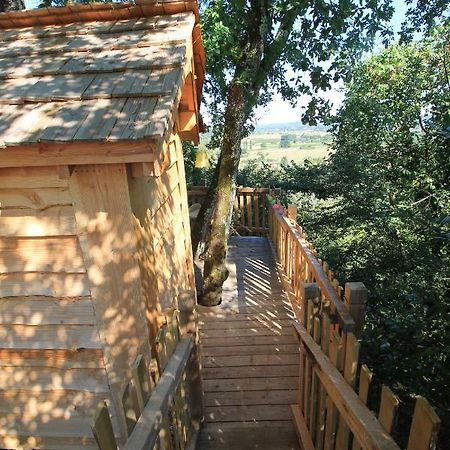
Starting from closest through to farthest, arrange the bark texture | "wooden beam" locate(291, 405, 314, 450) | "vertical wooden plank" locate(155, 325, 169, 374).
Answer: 1. "vertical wooden plank" locate(155, 325, 169, 374)
2. "wooden beam" locate(291, 405, 314, 450)
3. the bark texture

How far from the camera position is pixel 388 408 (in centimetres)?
157

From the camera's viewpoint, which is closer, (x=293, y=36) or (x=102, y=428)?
(x=102, y=428)

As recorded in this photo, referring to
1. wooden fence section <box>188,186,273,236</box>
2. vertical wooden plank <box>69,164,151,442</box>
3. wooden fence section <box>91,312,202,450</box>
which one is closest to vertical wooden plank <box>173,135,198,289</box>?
wooden fence section <box>91,312,202,450</box>

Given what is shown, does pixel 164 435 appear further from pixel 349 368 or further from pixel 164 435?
pixel 349 368

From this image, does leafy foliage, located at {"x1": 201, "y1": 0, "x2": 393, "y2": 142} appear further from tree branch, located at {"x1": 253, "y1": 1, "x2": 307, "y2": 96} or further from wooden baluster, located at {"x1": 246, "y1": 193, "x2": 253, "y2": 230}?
wooden baluster, located at {"x1": 246, "y1": 193, "x2": 253, "y2": 230}

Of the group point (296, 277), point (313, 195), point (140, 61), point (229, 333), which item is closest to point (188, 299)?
point (140, 61)

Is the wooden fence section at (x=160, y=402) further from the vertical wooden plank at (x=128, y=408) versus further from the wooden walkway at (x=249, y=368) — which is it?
the wooden walkway at (x=249, y=368)

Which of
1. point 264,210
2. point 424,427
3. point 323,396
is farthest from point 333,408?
point 264,210

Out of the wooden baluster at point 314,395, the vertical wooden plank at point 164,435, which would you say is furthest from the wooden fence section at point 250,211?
the vertical wooden plank at point 164,435

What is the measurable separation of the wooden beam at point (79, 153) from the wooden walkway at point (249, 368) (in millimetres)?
2865

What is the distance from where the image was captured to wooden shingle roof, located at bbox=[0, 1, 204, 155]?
216 cm

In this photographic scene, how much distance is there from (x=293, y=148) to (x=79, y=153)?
7757 centimetres

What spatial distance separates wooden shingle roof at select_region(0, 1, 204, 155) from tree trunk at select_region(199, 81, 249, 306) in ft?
7.91

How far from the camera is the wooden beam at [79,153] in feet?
6.89
